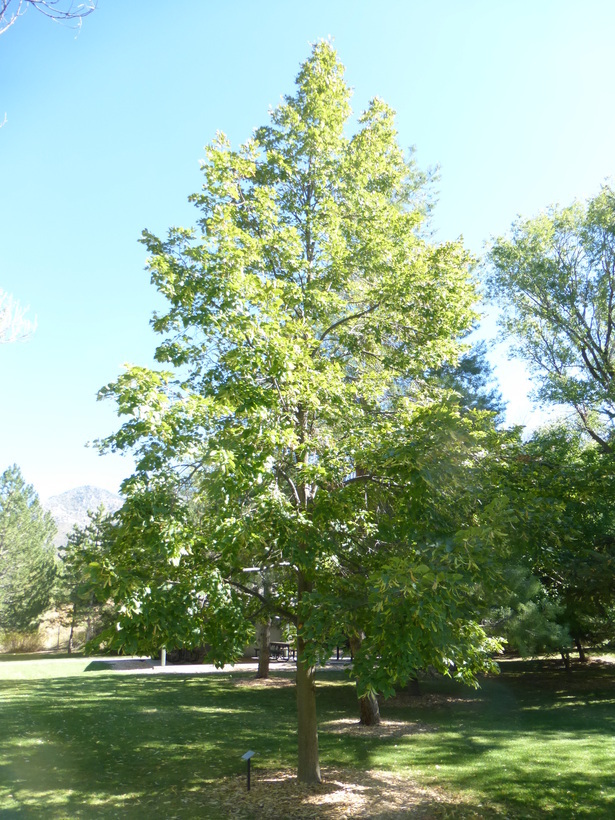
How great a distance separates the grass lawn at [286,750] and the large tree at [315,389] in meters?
1.65

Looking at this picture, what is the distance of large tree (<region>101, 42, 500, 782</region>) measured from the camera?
540cm

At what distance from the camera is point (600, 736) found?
36.0ft

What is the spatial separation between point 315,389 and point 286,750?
705 centimetres

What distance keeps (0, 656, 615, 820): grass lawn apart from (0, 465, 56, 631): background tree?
2875cm

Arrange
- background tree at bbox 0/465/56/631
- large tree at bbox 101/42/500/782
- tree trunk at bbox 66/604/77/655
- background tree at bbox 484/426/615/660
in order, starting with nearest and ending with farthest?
large tree at bbox 101/42/500/782 < background tree at bbox 484/426/615/660 < tree trunk at bbox 66/604/77/655 < background tree at bbox 0/465/56/631

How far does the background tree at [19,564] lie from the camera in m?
44.0

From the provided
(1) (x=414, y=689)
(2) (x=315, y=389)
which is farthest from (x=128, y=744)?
(1) (x=414, y=689)

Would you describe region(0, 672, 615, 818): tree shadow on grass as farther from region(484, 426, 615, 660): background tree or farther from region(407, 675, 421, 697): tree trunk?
region(484, 426, 615, 660): background tree

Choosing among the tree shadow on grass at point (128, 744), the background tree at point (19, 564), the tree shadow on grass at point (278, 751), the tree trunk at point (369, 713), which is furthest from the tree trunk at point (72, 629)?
the tree trunk at point (369, 713)

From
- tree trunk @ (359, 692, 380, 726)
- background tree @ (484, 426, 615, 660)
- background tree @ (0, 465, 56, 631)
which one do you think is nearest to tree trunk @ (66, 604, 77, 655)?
background tree @ (0, 465, 56, 631)

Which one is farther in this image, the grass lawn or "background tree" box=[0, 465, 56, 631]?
"background tree" box=[0, 465, 56, 631]

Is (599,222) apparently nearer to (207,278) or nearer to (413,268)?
(413,268)

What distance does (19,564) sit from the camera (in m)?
44.9

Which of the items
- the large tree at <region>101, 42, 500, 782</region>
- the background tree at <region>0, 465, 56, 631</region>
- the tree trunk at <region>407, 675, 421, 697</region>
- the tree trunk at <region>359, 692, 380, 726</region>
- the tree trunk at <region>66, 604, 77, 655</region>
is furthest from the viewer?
the background tree at <region>0, 465, 56, 631</region>
